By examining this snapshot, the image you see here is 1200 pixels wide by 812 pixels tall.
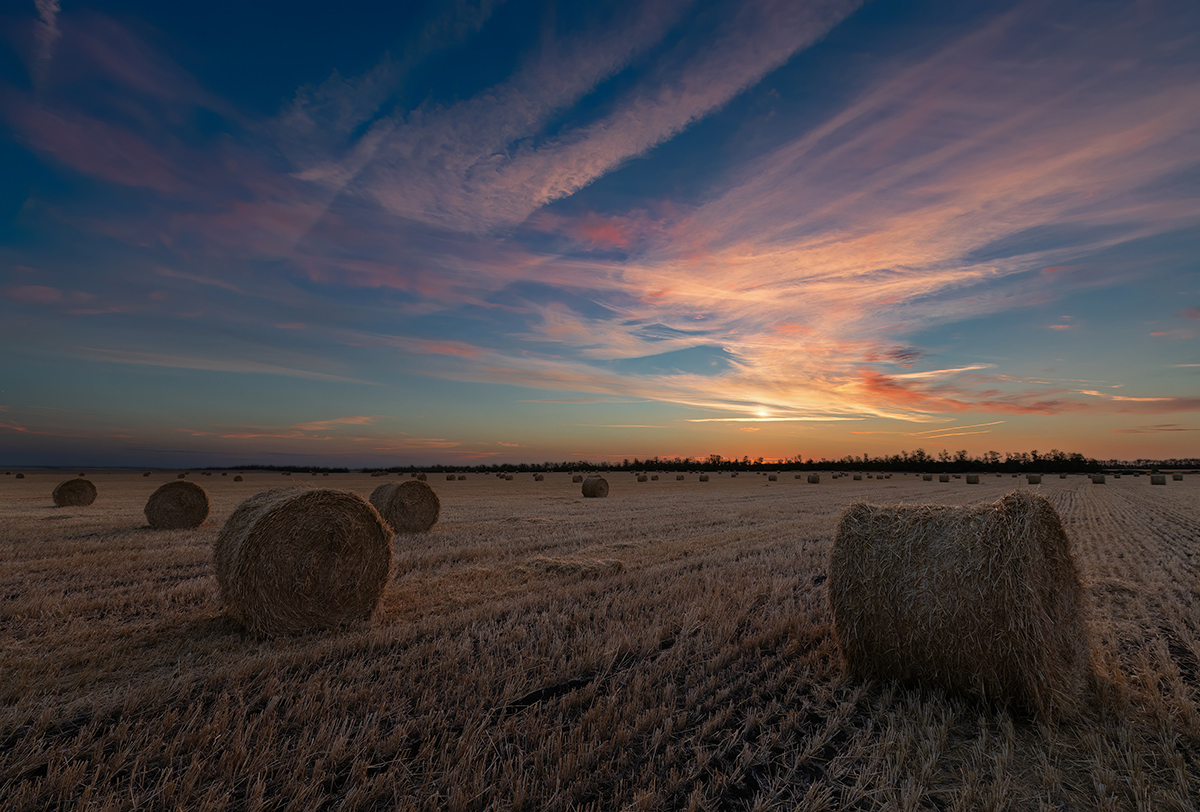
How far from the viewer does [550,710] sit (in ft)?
13.6

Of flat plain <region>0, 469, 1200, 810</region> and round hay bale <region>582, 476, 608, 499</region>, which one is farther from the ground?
round hay bale <region>582, 476, 608, 499</region>

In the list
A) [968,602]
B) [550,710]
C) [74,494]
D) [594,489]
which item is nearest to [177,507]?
[74,494]

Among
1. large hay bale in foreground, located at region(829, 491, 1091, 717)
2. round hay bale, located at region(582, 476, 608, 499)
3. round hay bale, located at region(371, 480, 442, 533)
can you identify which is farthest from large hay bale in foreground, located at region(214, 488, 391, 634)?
round hay bale, located at region(582, 476, 608, 499)

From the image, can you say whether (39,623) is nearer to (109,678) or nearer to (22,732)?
(109,678)

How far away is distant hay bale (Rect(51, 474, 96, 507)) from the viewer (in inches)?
835

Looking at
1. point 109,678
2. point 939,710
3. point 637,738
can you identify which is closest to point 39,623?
point 109,678

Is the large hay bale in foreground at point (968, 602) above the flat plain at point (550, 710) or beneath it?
above

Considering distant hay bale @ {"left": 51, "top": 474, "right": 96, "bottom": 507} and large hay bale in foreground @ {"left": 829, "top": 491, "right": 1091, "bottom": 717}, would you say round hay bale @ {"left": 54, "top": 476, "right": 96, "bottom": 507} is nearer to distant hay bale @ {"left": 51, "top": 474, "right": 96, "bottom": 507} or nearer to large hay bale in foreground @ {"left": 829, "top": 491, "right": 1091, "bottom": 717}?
distant hay bale @ {"left": 51, "top": 474, "right": 96, "bottom": 507}

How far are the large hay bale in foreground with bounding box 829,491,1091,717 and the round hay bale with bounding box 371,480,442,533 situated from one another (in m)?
11.9

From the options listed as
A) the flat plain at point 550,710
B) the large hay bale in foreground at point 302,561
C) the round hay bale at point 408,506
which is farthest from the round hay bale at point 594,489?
the large hay bale in foreground at point 302,561

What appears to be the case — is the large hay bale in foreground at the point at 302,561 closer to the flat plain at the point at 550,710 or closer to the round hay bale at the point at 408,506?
the flat plain at the point at 550,710

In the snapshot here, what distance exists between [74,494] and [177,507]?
11305 mm

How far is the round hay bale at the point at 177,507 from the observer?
14.6 meters

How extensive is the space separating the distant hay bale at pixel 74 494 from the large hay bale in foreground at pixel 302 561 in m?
21.0
